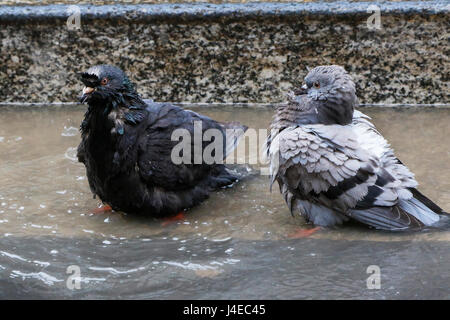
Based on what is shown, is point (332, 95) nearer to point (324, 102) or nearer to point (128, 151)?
point (324, 102)

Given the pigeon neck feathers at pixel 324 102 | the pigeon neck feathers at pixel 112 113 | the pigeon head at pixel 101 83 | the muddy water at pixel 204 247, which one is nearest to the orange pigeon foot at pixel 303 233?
the muddy water at pixel 204 247

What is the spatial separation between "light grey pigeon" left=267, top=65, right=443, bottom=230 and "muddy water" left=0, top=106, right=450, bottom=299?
0.12 meters

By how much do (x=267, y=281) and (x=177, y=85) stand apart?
12.0ft

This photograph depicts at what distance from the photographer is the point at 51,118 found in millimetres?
6438

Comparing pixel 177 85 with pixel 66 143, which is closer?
pixel 66 143

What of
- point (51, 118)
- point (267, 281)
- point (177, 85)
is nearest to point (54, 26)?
point (51, 118)

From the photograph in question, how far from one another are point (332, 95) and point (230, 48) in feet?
7.60

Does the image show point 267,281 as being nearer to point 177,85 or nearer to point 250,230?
point 250,230

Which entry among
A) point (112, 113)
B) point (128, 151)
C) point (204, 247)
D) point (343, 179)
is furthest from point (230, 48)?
point (204, 247)

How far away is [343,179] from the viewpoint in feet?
13.3

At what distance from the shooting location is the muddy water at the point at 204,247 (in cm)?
339

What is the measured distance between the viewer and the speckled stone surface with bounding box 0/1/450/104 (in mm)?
6352

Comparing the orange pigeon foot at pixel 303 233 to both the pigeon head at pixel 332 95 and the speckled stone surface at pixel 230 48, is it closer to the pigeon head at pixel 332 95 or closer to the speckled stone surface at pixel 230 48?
the pigeon head at pixel 332 95

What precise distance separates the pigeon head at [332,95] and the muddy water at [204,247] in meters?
0.74
